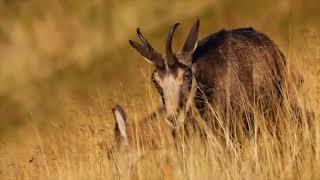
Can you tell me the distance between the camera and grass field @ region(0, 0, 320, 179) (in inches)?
591

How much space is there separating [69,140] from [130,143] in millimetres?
4004

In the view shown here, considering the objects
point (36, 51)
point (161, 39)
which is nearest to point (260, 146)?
point (161, 39)

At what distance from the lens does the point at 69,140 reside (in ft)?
63.6

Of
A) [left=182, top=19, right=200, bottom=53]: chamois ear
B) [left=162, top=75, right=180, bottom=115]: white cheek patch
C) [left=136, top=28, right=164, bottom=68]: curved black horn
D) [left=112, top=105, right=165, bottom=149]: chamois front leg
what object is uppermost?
[left=182, top=19, right=200, bottom=53]: chamois ear

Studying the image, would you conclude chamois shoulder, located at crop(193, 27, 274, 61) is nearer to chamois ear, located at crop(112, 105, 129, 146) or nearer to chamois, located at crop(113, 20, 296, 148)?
chamois, located at crop(113, 20, 296, 148)

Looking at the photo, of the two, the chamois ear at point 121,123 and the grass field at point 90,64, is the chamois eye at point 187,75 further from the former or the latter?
the chamois ear at point 121,123

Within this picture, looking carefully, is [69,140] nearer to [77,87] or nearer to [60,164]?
[60,164]

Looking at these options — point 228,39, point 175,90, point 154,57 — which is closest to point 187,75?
point 175,90

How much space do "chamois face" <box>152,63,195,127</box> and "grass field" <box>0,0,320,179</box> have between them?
0.37 meters

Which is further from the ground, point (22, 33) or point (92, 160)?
point (22, 33)

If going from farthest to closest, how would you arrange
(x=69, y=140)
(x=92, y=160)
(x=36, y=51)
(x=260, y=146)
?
1. (x=36, y=51)
2. (x=69, y=140)
3. (x=92, y=160)
4. (x=260, y=146)

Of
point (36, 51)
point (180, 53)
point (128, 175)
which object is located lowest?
point (128, 175)

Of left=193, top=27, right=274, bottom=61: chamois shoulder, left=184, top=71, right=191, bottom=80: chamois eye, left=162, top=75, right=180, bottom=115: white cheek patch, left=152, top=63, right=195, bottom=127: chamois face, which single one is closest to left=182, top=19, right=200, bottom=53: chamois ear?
left=193, top=27, right=274, bottom=61: chamois shoulder

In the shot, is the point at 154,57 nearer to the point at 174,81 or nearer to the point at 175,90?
the point at 174,81
